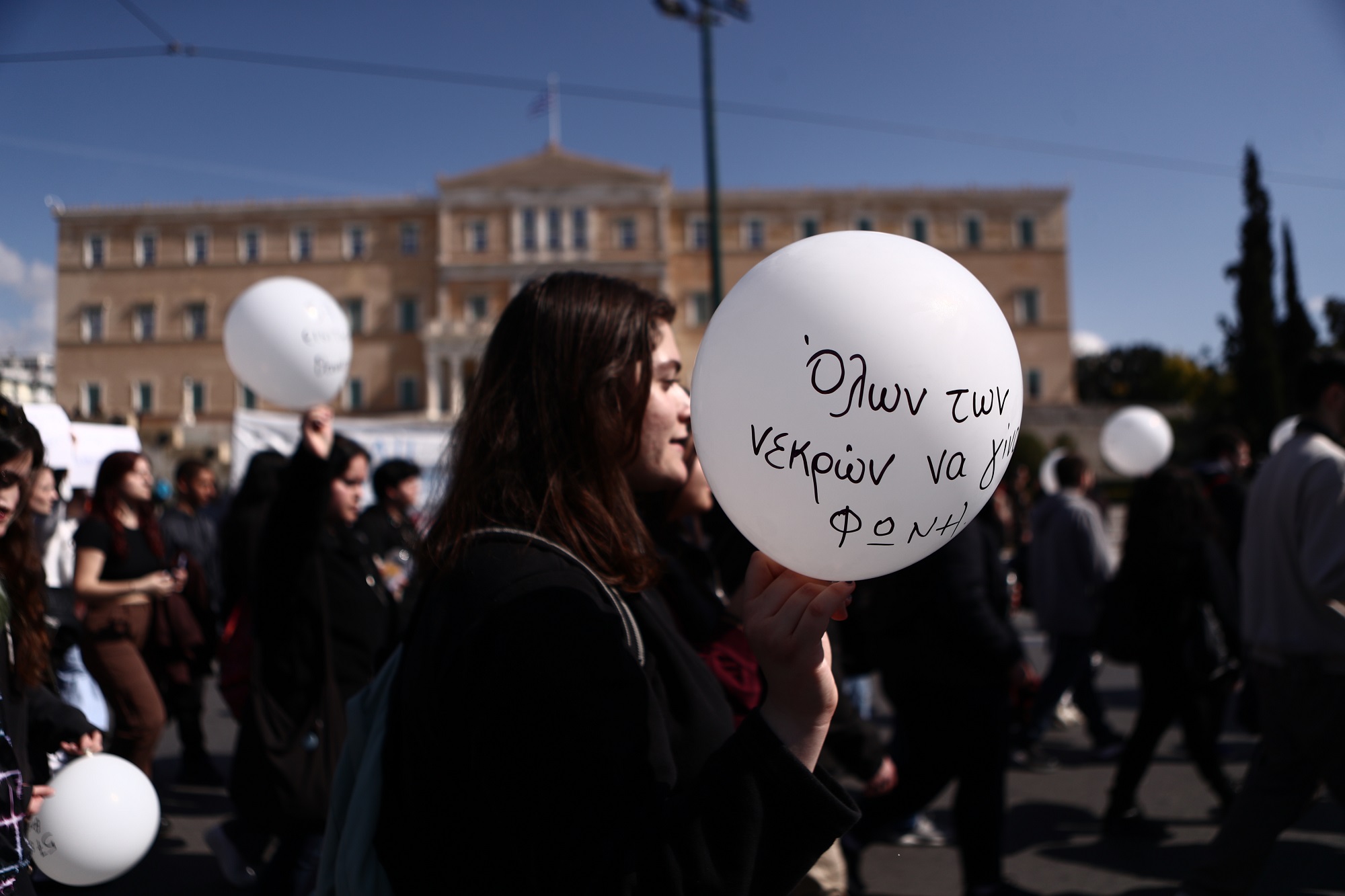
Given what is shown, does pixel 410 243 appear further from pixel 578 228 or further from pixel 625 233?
pixel 625 233

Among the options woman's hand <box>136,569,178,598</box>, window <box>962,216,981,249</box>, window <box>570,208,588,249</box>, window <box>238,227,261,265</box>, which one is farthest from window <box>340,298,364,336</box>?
woman's hand <box>136,569,178,598</box>

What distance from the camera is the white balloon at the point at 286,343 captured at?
3498 mm

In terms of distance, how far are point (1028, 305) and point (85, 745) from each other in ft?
167

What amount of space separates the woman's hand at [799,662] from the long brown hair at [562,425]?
0.94 ft

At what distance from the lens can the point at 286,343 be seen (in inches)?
137

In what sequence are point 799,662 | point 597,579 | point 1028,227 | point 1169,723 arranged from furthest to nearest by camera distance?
point 1028,227
point 1169,723
point 597,579
point 799,662

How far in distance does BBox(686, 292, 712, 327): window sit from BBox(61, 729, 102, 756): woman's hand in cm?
4299

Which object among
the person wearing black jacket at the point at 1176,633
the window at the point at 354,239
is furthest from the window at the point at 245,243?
the person wearing black jacket at the point at 1176,633

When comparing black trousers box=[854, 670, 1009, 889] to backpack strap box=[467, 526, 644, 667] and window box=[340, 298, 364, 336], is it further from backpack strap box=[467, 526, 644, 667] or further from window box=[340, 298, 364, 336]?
window box=[340, 298, 364, 336]

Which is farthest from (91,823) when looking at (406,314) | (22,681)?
(406,314)

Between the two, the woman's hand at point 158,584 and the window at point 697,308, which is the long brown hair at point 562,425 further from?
the window at point 697,308

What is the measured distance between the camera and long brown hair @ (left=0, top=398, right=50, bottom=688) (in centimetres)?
186

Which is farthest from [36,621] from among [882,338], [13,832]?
[882,338]

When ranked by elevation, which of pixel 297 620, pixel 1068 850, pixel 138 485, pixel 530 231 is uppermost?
pixel 530 231
